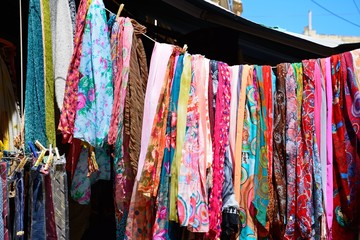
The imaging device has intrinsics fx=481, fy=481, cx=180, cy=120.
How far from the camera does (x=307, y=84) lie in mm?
2422

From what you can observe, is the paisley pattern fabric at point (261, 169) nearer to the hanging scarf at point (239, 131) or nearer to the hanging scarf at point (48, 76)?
the hanging scarf at point (239, 131)

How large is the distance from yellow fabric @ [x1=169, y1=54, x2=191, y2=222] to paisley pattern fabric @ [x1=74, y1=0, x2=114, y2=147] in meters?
0.34

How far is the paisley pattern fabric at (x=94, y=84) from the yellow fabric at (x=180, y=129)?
344mm

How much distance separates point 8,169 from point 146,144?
2.12 ft

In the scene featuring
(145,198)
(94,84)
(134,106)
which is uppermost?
(94,84)

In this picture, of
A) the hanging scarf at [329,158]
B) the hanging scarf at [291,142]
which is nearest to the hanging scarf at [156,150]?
the hanging scarf at [291,142]

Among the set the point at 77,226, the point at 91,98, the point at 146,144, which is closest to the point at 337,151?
the point at 146,144

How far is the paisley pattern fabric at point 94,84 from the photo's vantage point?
2.26 m

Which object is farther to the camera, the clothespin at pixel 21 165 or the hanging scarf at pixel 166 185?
the hanging scarf at pixel 166 185

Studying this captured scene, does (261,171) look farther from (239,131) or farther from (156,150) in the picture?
(156,150)

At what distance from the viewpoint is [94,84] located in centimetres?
232

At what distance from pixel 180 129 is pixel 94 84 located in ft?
1.55

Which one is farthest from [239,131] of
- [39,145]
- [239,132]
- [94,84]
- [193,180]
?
[39,145]

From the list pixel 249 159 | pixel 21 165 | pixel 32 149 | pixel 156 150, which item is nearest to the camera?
pixel 21 165
